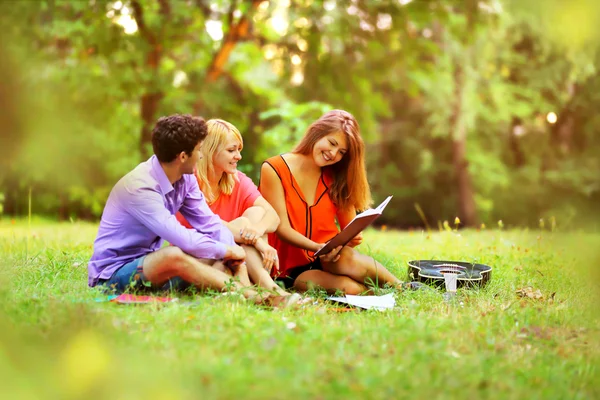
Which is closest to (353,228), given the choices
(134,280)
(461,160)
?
(134,280)

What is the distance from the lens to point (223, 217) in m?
4.26

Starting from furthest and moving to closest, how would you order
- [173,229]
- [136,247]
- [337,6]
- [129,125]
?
[129,125]
[337,6]
[136,247]
[173,229]

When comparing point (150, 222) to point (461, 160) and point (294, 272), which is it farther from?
point (461, 160)

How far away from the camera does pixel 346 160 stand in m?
4.41

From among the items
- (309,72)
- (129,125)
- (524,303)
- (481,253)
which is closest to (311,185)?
(524,303)

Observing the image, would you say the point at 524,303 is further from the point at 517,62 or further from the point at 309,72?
the point at 517,62

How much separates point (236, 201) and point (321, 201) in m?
0.64

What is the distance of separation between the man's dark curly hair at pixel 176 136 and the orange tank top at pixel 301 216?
936 mm

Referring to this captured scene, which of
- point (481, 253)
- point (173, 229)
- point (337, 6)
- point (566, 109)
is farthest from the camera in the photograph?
point (566, 109)

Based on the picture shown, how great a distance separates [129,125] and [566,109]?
1001 cm

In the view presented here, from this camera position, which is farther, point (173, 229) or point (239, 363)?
point (173, 229)

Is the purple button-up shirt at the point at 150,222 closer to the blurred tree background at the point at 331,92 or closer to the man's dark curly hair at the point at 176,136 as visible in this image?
the man's dark curly hair at the point at 176,136

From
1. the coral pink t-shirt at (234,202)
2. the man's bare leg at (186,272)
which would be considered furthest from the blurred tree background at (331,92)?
the coral pink t-shirt at (234,202)

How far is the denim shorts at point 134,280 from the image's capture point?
349 cm
